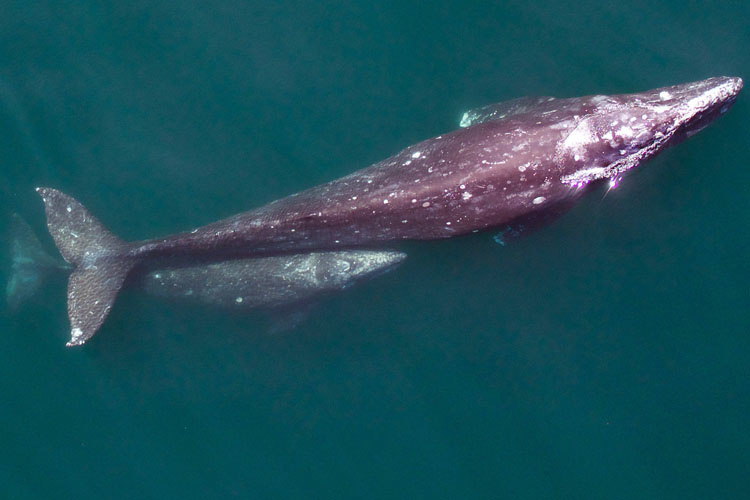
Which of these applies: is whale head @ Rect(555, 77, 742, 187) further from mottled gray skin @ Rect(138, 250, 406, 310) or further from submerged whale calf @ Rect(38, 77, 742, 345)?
mottled gray skin @ Rect(138, 250, 406, 310)

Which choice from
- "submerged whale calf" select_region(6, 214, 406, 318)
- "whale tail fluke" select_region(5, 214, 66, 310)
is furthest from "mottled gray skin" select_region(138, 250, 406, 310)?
"whale tail fluke" select_region(5, 214, 66, 310)

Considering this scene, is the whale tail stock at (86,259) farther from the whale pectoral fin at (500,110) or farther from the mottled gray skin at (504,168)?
the whale pectoral fin at (500,110)

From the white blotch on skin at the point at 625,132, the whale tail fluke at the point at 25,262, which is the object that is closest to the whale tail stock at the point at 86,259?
the whale tail fluke at the point at 25,262

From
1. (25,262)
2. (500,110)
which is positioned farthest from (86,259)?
(500,110)

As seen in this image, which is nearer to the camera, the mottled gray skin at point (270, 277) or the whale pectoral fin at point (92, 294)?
the whale pectoral fin at point (92, 294)

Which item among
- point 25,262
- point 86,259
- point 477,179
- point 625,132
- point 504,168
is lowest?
point 25,262

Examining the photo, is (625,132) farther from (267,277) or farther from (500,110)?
(267,277)

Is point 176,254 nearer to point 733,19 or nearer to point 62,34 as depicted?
point 62,34
